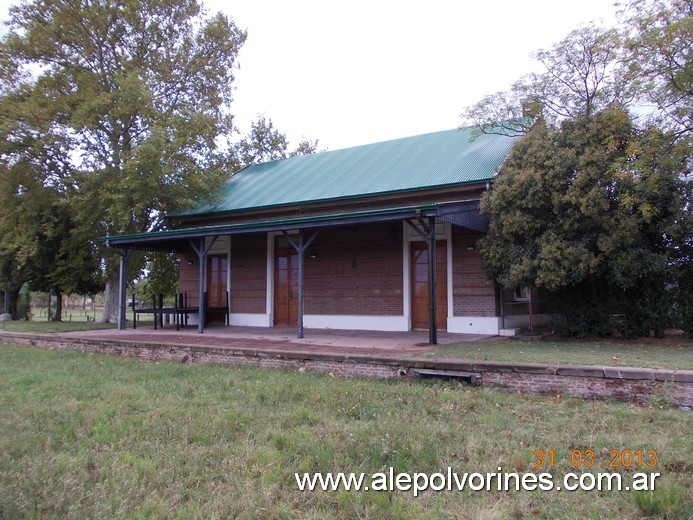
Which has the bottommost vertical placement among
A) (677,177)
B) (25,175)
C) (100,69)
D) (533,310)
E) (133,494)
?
(133,494)

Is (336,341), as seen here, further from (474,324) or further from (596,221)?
(596,221)

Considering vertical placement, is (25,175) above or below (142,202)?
above

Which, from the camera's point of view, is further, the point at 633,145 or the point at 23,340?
the point at 23,340

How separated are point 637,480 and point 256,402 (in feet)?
14.6

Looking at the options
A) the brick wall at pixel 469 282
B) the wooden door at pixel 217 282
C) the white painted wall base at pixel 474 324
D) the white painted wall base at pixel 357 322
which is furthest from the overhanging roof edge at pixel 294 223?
the white painted wall base at pixel 474 324

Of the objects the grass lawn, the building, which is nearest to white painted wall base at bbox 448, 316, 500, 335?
the building

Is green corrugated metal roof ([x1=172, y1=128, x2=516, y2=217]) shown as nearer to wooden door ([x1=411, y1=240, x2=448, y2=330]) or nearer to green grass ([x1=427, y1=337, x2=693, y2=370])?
wooden door ([x1=411, y1=240, x2=448, y2=330])

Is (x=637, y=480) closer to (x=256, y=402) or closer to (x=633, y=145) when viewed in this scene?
(x=256, y=402)

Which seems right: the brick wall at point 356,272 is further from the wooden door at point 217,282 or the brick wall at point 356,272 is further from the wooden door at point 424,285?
the wooden door at point 217,282

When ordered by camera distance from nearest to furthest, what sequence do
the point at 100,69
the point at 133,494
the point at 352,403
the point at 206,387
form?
1. the point at 133,494
2. the point at 352,403
3. the point at 206,387
4. the point at 100,69

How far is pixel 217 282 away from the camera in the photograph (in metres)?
18.8

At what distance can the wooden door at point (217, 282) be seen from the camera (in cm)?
1845

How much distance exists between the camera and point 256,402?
6777 mm

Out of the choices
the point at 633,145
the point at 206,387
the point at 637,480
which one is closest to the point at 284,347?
the point at 206,387
